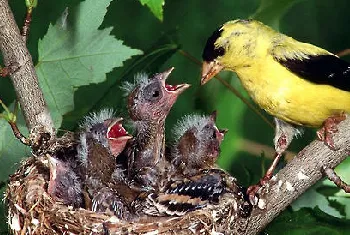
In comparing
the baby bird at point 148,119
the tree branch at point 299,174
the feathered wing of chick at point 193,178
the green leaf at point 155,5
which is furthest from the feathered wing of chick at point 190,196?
the green leaf at point 155,5

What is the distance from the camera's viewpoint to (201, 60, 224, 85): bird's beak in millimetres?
2693

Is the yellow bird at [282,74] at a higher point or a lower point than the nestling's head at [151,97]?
higher

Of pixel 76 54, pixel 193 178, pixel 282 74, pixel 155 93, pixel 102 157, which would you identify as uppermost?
pixel 76 54

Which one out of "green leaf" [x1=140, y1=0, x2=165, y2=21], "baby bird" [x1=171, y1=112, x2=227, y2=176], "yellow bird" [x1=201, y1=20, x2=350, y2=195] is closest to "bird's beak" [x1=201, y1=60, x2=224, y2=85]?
"yellow bird" [x1=201, y1=20, x2=350, y2=195]

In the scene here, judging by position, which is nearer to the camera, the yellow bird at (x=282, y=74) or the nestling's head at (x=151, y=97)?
the yellow bird at (x=282, y=74)

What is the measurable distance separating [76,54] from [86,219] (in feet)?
1.71

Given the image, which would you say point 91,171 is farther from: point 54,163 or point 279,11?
point 279,11

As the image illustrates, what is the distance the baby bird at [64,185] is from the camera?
99.1 inches

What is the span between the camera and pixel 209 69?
2717mm

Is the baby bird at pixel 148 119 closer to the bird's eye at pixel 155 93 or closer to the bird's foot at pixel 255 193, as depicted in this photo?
the bird's eye at pixel 155 93

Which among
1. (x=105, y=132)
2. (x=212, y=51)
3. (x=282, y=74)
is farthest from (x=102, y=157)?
(x=282, y=74)

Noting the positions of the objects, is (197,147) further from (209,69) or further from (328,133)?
(328,133)

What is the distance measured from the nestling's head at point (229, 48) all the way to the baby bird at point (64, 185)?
0.52m

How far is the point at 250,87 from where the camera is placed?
268 cm
